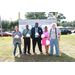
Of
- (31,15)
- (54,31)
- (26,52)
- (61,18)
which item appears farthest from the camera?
(61,18)

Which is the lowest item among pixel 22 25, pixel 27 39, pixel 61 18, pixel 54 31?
pixel 27 39

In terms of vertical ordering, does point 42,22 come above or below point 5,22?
below

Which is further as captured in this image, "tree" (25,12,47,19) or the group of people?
"tree" (25,12,47,19)

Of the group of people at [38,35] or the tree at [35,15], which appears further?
the tree at [35,15]

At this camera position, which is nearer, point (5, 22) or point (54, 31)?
point (54, 31)

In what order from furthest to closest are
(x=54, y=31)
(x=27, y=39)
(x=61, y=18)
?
(x=61, y=18), (x=27, y=39), (x=54, y=31)

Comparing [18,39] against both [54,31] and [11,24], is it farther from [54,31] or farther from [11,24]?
[11,24]

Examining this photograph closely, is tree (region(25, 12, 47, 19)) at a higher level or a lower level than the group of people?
higher

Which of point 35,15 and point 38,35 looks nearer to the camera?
point 38,35

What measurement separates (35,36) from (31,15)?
37.2 metres

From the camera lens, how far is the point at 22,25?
19.4 ft

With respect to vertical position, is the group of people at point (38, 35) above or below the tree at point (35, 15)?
below

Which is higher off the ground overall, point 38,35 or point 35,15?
point 35,15

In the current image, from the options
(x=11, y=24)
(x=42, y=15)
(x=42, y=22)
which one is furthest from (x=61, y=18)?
(x=42, y=22)
